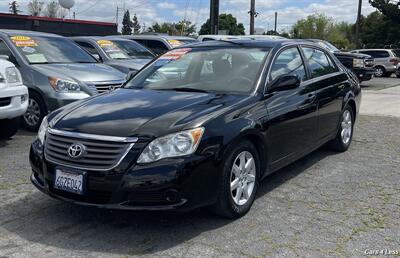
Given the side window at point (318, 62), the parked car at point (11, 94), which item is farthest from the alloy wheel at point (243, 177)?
the parked car at point (11, 94)

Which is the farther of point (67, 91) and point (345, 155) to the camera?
point (67, 91)

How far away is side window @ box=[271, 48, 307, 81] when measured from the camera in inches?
203

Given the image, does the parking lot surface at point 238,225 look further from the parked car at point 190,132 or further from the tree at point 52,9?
the tree at point 52,9

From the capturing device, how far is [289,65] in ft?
18.0

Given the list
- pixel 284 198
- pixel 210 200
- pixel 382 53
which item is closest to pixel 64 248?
pixel 210 200

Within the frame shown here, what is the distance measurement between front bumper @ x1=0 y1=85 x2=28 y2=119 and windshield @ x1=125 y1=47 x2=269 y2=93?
2.06 m

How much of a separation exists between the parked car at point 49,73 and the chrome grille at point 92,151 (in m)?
3.84

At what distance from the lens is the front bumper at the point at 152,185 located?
3.70 meters

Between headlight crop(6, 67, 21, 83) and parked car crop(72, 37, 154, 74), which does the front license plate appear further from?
parked car crop(72, 37, 154, 74)

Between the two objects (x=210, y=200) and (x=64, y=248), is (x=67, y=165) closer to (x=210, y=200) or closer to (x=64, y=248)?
(x=64, y=248)

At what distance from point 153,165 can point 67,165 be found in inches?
28.6

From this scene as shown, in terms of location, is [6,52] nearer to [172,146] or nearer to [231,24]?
[172,146]

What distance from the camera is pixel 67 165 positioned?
12.9 ft

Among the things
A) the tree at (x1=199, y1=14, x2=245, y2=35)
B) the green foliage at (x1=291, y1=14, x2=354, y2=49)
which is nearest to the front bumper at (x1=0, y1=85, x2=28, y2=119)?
the tree at (x1=199, y1=14, x2=245, y2=35)
